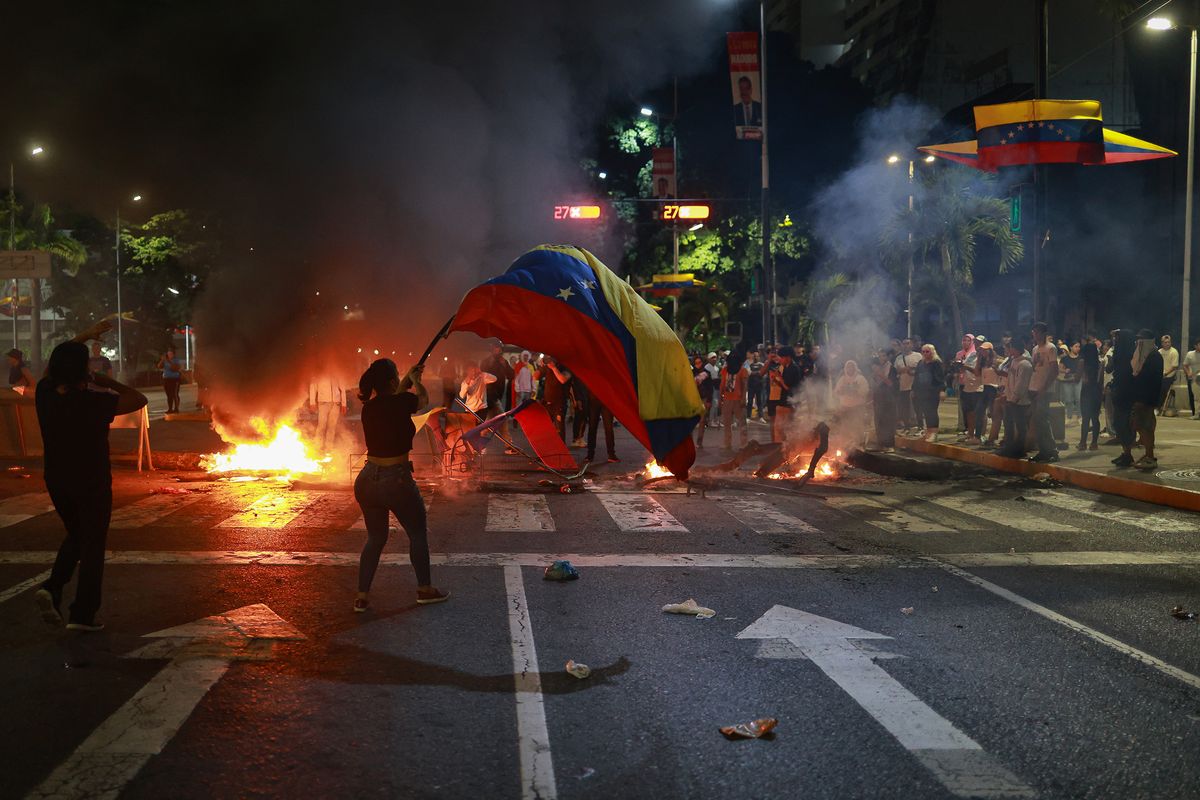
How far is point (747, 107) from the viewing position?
27.1 m

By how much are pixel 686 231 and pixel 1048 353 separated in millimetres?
27924

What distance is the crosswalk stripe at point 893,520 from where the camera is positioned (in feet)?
32.1

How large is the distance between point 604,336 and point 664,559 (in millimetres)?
2082

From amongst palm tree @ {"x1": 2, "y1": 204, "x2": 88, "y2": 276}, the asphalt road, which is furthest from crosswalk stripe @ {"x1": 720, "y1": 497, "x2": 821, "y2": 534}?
palm tree @ {"x1": 2, "y1": 204, "x2": 88, "y2": 276}

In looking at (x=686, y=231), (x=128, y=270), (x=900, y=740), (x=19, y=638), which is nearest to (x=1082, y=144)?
(x=900, y=740)

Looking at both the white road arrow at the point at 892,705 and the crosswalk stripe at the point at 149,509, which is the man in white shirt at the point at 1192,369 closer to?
the white road arrow at the point at 892,705

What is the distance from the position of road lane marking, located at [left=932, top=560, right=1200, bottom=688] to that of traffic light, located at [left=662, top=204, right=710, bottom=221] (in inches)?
1065

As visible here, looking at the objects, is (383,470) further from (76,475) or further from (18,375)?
(18,375)

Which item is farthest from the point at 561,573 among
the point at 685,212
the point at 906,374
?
the point at 685,212

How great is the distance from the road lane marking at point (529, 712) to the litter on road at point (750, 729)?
31.7 inches

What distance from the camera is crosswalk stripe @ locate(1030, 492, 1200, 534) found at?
32.5 feet

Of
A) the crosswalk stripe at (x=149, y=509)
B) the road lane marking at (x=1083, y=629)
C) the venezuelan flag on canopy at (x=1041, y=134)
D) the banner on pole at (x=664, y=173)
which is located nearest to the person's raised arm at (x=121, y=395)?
the crosswalk stripe at (x=149, y=509)

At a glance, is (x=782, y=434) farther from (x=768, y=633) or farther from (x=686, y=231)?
(x=686, y=231)

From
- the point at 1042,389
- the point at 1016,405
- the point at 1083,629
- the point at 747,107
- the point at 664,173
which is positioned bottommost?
the point at 1083,629
